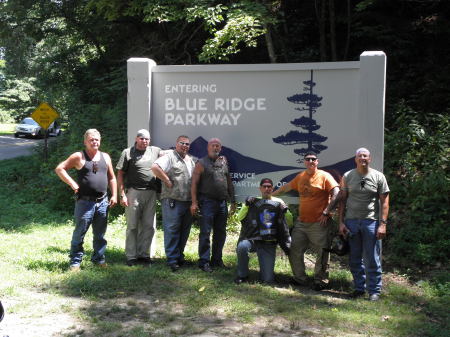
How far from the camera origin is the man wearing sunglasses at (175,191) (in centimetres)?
733

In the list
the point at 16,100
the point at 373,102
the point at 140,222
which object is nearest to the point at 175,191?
the point at 140,222

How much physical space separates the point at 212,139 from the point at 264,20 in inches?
204

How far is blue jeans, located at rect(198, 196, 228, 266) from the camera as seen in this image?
24.2ft

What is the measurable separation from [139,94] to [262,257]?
2971mm

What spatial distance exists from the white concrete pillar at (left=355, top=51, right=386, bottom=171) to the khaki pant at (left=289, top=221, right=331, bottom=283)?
3.74 ft

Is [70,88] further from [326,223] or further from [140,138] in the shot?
[326,223]

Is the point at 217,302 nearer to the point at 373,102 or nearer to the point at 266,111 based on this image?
the point at 266,111

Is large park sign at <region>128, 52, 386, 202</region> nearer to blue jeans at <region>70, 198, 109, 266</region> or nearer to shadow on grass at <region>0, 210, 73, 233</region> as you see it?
blue jeans at <region>70, 198, 109, 266</region>

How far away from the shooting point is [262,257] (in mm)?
7059

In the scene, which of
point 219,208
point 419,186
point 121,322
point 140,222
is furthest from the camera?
point 419,186

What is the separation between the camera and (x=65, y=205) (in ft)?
41.2

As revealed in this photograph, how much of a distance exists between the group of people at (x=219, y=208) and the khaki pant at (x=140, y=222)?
0.01 meters

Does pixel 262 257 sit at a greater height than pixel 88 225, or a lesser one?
lesser

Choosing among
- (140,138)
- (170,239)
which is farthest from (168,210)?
(140,138)
